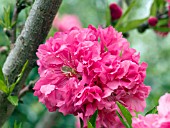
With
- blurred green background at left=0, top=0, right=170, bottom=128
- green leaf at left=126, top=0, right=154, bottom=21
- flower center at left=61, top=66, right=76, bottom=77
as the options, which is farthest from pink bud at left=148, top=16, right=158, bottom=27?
flower center at left=61, top=66, right=76, bottom=77

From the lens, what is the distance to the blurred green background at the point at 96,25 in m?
2.31

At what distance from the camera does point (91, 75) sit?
860mm

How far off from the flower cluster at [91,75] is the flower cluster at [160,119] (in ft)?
0.52

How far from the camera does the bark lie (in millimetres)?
1016

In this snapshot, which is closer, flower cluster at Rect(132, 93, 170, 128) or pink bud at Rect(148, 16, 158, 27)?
flower cluster at Rect(132, 93, 170, 128)

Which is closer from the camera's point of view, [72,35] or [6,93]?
[72,35]

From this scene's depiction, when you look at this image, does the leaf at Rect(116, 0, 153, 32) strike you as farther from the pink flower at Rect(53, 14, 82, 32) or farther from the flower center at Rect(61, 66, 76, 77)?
the flower center at Rect(61, 66, 76, 77)

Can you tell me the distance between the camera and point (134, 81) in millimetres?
867

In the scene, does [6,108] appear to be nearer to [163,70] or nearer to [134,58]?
[134,58]

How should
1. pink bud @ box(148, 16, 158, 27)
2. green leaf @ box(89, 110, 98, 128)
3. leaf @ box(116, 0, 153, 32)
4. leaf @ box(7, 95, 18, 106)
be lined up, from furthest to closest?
pink bud @ box(148, 16, 158, 27), leaf @ box(116, 0, 153, 32), leaf @ box(7, 95, 18, 106), green leaf @ box(89, 110, 98, 128)

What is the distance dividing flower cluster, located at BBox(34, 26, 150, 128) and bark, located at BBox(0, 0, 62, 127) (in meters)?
0.11

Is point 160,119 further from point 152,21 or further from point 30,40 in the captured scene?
point 152,21

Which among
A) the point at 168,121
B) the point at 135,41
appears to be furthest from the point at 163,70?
the point at 168,121

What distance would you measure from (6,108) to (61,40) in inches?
10.0
